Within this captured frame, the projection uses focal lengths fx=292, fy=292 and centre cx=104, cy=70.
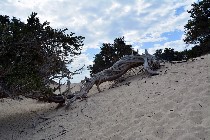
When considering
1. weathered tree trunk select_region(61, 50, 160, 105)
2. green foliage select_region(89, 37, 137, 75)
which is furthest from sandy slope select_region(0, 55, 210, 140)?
green foliage select_region(89, 37, 137, 75)

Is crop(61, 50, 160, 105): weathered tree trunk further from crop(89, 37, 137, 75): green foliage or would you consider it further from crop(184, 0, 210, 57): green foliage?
crop(184, 0, 210, 57): green foliage

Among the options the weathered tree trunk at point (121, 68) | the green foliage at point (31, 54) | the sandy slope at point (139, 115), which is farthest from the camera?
the weathered tree trunk at point (121, 68)

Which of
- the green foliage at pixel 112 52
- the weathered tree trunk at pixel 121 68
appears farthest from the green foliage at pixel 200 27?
the weathered tree trunk at pixel 121 68

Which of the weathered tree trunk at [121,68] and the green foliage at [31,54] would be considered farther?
the weathered tree trunk at [121,68]

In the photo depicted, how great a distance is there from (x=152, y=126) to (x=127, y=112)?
54.5 inches

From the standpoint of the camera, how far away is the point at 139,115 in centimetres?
675

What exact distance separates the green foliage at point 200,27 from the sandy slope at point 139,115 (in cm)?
1252

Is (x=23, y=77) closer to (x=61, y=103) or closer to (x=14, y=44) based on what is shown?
(x=14, y=44)

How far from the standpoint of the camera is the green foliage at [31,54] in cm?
858

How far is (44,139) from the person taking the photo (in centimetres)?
730

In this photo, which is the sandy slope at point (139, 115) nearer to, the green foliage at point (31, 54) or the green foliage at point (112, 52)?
the green foliage at point (31, 54)

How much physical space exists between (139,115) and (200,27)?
17.2m

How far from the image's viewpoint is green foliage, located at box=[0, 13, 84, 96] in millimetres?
8577

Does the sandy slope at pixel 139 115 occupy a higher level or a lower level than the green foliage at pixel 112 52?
lower
